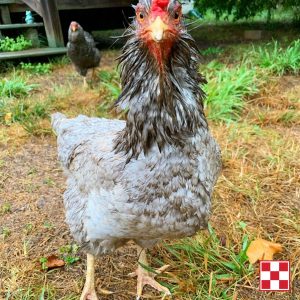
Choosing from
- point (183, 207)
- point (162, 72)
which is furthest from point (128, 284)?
point (162, 72)

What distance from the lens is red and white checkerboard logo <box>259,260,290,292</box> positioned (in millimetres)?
1840

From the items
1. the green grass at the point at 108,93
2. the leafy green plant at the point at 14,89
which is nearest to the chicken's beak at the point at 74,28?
the green grass at the point at 108,93

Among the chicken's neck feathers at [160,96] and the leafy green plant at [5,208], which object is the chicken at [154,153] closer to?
the chicken's neck feathers at [160,96]

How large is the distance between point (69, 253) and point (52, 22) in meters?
5.21

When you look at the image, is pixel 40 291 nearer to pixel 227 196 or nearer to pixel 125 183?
pixel 125 183

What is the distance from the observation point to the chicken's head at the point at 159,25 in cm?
132

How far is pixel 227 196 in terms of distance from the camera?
9.83 feet

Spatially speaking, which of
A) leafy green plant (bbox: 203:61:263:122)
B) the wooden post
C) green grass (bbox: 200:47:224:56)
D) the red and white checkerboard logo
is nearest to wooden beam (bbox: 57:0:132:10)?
the wooden post

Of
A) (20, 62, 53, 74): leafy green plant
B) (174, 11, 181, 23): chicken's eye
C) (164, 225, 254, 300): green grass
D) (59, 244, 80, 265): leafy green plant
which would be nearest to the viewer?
(174, 11, 181, 23): chicken's eye

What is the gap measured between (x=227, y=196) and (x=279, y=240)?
563mm

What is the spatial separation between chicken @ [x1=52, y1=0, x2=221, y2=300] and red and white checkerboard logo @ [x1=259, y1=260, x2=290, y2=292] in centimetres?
37

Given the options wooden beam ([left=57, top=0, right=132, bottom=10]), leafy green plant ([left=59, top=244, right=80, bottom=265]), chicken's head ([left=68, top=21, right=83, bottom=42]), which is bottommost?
leafy green plant ([left=59, top=244, right=80, bottom=265])

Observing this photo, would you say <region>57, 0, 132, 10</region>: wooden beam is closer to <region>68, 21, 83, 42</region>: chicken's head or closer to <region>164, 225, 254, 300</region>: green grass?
<region>68, 21, 83, 42</region>: chicken's head

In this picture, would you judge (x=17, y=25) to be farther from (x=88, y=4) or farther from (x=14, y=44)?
(x=88, y=4)
